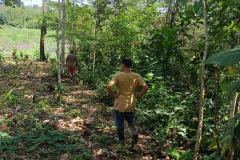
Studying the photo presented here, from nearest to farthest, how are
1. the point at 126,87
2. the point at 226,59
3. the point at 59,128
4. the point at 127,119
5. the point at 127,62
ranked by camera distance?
the point at 226,59 → the point at 127,62 → the point at 126,87 → the point at 127,119 → the point at 59,128

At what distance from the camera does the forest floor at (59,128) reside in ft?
24.8

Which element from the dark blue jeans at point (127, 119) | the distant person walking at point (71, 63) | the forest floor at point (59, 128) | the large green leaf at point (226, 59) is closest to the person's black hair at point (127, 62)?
the dark blue jeans at point (127, 119)

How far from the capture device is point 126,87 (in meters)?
7.95

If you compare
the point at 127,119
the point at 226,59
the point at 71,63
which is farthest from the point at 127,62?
the point at 71,63

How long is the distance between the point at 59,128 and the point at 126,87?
190 cm

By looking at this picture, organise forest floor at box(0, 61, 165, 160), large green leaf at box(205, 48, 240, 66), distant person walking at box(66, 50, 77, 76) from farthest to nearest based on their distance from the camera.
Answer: distant person walking at box(66, 50, 77, 76) < forest floor at box(0, 61, 165, 160) < large green leaf at box(205, 48, 240, 66)

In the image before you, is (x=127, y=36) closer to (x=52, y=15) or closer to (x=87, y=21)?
(x=87, y=21)

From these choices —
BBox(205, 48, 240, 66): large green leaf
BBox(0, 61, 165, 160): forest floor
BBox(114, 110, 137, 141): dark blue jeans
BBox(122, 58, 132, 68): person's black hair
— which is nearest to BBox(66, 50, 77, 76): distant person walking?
BBox(0, 61, 165, 160): forest floor

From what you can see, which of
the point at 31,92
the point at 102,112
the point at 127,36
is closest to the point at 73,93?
the point at 31,92

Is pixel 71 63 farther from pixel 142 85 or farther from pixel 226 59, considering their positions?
pixel 226 59

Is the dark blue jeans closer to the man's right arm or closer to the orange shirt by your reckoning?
the orange shirt

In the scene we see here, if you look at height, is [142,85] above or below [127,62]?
below

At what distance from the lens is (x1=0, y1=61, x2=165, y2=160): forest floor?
756 cm

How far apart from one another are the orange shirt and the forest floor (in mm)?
787
